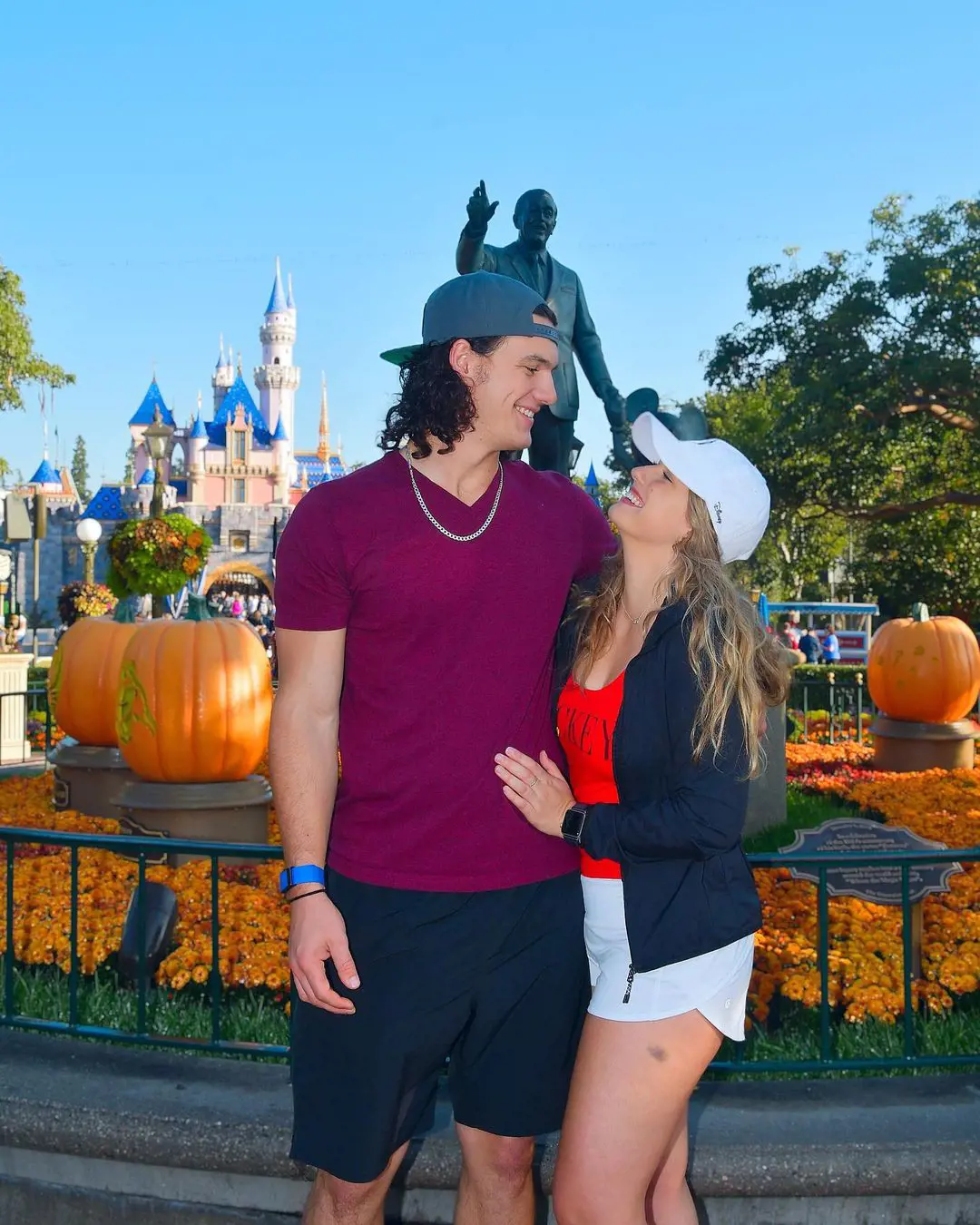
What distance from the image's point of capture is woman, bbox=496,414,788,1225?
207 centimetres

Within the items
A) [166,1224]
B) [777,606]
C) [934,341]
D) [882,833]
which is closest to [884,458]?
[934,341]

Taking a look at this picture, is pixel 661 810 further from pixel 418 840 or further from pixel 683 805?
pixel 418 840

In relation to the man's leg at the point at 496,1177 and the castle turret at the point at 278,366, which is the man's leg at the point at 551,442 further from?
the castle turret at the point at 278,366

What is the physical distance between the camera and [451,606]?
7.39 feet

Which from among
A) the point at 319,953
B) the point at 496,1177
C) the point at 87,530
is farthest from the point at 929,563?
the point at 319,953

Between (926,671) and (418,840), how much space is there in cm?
689

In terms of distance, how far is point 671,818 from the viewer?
6.84 feet

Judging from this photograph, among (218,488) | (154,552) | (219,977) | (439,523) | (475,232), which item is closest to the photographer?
(439,523)

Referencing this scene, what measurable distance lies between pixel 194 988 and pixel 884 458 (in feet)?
66.2

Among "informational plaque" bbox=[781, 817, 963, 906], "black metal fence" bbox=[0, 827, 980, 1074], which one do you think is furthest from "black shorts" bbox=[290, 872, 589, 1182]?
"informational plaque" bbox=[781, 817, 963, 906]

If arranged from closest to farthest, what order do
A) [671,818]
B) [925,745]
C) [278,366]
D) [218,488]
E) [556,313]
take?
[671,818]
[556,313]
[925,745]
[218,488]
[278,366]

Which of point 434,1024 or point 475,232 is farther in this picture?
point 475,232

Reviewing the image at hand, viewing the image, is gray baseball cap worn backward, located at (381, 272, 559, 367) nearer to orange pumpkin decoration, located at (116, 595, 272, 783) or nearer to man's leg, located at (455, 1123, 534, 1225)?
man's leg, located at (455, 1123, 534, 1225)

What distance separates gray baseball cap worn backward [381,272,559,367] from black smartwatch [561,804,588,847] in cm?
94
